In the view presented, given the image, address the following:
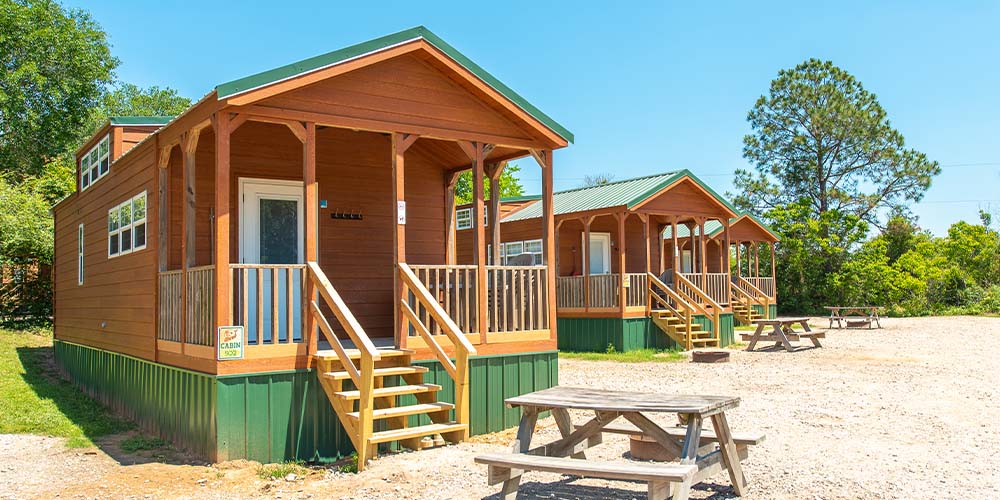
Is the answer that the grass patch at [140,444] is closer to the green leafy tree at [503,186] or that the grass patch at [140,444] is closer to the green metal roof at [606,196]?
the green metal roof at [606,196]

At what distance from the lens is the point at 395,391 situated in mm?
7730

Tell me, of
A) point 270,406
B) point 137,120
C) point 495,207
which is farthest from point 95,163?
point 270,406

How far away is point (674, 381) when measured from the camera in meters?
12.7

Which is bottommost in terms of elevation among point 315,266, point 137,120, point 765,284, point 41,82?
point 765,284

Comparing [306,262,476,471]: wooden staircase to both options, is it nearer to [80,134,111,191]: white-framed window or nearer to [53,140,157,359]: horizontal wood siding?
[53,140,157,359]: horizontal wood siding

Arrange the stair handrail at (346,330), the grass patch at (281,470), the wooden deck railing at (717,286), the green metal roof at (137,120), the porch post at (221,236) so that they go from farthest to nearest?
the wooden deck railing at (717,286), the green metal roof at (137,120), the porch post at (221,236), the stair handrail at (346,330), the grass patch at (281,470)

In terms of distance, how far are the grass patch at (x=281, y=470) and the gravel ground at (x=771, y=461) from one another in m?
0.13

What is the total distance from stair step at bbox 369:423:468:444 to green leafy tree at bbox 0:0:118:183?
92.7ft

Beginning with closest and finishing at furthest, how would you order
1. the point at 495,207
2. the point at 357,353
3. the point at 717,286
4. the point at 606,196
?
the point at 357,353
the point at 495,207
the point at 606,196
the point at 717,286

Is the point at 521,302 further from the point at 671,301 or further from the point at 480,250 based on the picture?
the point at 671,301

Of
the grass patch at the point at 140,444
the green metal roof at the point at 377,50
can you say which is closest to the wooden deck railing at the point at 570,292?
the green metal roof at the point at 377,50

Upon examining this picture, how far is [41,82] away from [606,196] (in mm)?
22803

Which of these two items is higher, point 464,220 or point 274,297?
point 464,220

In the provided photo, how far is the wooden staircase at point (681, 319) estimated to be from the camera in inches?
725
